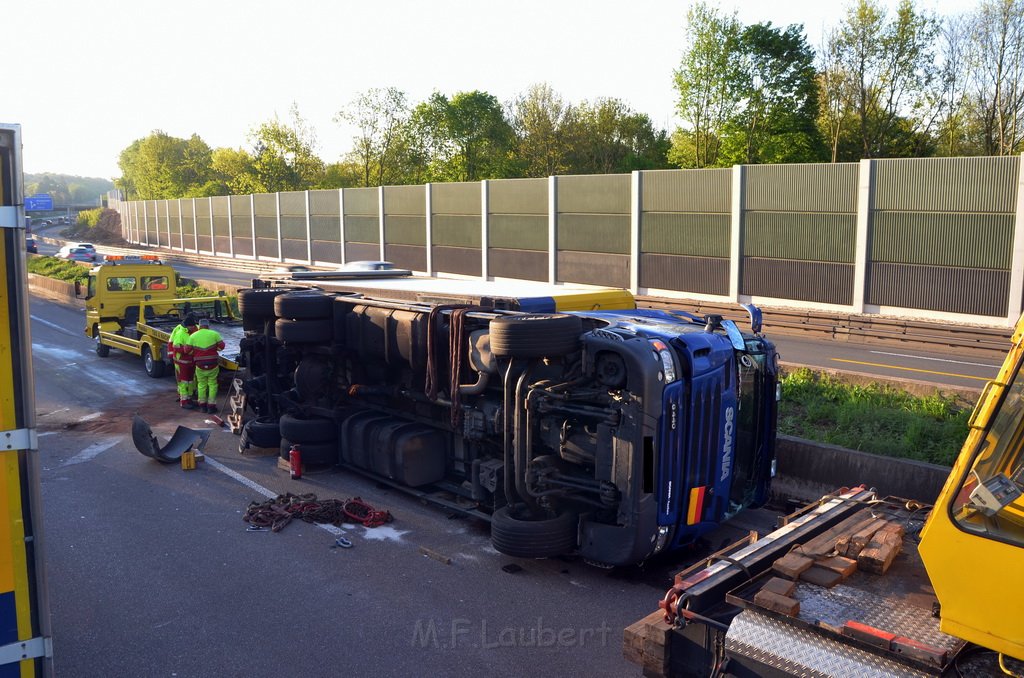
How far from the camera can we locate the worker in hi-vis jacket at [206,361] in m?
14.2

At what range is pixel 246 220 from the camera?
59.8 metres

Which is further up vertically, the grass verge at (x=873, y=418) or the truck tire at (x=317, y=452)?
the grass verge at (x=873, y=418)

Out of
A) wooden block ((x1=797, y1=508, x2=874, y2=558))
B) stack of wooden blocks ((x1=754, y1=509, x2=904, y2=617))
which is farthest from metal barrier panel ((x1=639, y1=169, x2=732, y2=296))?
stack of wooden blocks ((x1=754, y1=509, x2=904, y2=617))

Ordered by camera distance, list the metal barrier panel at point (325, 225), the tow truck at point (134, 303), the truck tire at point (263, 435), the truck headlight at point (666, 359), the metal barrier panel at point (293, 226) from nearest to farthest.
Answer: the truck headlight at point (666, 359) → the truck tire at point (263, 435) → the tow truck at point (134, 303) → the metal barrier panel at point (325, 225) → the metal barrier panel at point (293, 226)

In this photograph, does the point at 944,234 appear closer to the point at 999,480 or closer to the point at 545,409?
the point at 545,409

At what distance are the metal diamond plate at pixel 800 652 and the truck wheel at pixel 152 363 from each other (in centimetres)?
1583

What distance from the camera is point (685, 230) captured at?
104 ft

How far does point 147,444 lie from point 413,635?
6.36 meters

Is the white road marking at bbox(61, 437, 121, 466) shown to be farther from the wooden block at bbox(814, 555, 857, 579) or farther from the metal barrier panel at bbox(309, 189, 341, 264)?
the metal barrier panel at bbox(309, 189, 341, 264)

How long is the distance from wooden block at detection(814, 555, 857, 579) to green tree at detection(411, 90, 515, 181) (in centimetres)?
6367

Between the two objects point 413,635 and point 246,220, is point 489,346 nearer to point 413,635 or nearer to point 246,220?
point 413,635

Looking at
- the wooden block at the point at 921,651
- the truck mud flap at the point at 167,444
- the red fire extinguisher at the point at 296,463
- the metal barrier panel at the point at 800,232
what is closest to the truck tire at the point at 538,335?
the wooden block at the point at 921,651

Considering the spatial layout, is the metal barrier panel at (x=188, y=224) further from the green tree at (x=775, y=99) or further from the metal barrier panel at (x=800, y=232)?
the metal barrier panel at (x=800, y=232)

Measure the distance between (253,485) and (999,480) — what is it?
28.2ft
